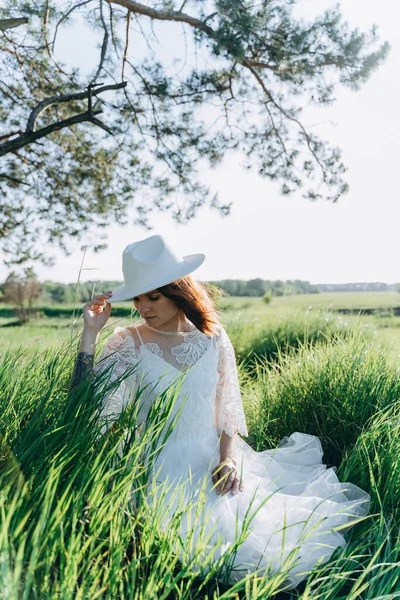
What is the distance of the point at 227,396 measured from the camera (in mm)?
2609

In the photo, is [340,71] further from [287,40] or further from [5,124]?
[5,124]

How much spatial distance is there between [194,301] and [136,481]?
857 millimetres

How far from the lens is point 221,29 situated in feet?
14.9

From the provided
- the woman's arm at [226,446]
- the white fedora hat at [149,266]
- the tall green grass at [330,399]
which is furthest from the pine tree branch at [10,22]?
the woman's arm at [226,446]

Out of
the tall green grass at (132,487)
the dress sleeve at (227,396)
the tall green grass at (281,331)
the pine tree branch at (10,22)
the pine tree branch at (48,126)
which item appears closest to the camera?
the tall green grass at (132,487)

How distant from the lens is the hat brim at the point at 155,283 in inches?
95.0

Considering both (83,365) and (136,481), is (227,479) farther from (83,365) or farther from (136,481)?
(83,365)

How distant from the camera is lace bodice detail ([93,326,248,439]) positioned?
2371 millimetres

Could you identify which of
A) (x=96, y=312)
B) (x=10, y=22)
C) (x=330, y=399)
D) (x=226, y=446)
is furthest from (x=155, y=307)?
(x=10, y=22)

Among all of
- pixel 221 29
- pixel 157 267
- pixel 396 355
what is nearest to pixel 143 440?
pixel 157 267

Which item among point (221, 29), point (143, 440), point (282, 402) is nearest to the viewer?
point (143, 440)

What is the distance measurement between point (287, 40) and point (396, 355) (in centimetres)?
281

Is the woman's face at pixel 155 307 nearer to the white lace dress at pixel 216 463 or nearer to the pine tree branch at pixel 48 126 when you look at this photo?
the white lace dress at pixel 216 463

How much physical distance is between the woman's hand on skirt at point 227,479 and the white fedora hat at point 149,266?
791 millimetres
